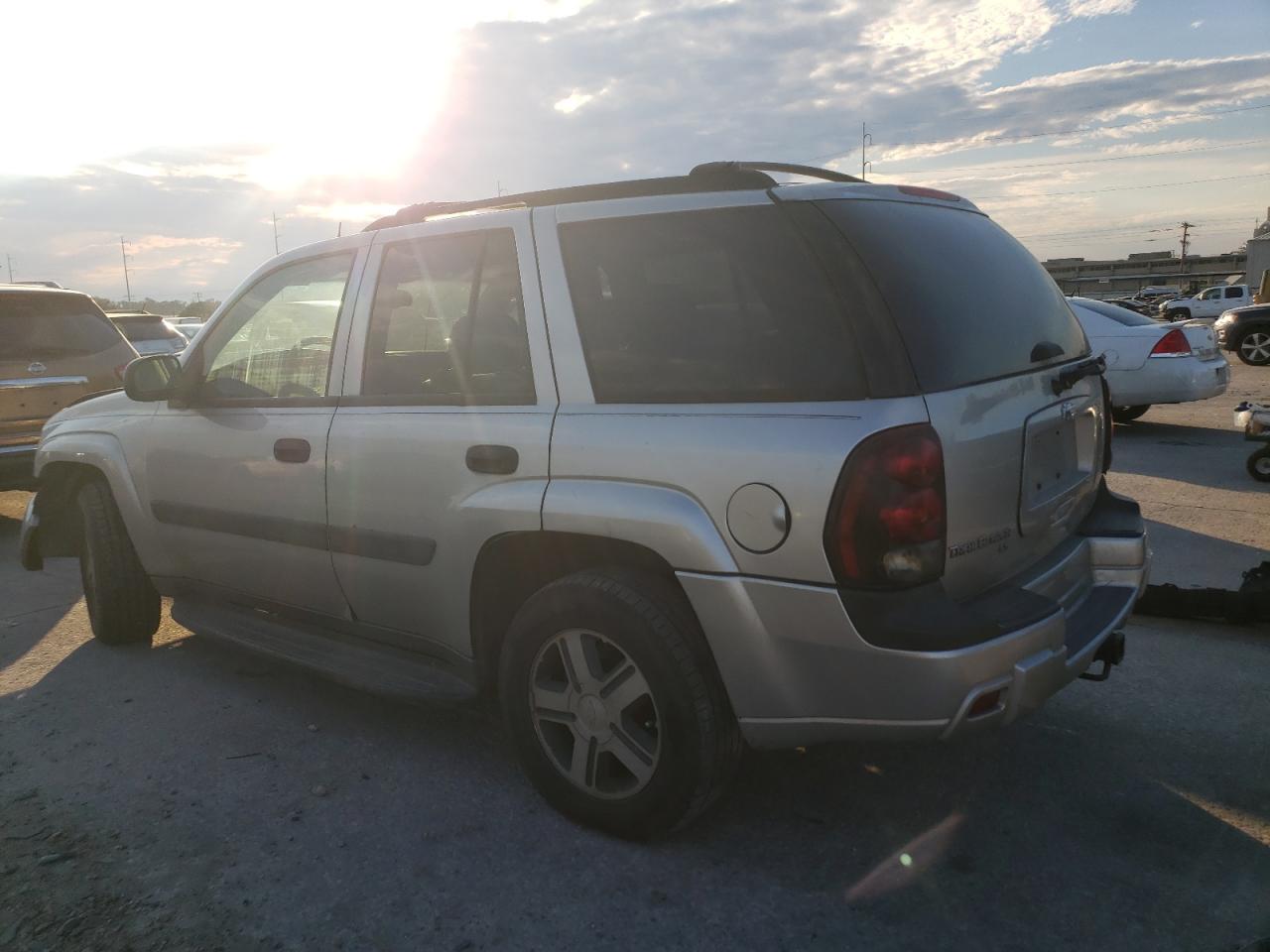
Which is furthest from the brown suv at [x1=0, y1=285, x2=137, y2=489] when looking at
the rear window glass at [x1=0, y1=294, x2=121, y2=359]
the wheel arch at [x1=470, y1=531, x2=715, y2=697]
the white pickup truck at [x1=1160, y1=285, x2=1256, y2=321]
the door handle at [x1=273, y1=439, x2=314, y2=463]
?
the white pickup truck at [x1=1160, y1=285, x2=1256, y2=321]

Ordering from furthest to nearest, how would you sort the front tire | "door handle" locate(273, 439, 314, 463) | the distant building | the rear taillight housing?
the distant building, the front tire, "door handle" locate(273, 439, 314, 463), the rear taillight housing

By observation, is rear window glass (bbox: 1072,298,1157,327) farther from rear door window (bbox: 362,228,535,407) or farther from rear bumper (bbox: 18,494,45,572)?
rear bumper (bbox: 18,494,45,572)

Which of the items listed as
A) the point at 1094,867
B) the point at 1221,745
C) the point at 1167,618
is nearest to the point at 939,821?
the point at 1094,867

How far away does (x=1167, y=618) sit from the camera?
15.0 ft

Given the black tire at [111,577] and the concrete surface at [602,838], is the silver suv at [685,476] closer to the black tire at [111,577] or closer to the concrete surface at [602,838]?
the concrete surface at [602,838]

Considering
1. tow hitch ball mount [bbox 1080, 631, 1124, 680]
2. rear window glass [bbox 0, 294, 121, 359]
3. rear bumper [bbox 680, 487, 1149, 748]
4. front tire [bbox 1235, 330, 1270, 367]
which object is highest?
rear window glass [bbox 0, 294, 121, 359]

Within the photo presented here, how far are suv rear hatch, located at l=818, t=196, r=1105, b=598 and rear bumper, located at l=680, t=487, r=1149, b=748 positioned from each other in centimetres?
22

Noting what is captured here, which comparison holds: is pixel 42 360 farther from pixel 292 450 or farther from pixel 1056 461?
pixel 1056 461

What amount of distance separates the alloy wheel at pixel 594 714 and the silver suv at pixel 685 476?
0.4 inches

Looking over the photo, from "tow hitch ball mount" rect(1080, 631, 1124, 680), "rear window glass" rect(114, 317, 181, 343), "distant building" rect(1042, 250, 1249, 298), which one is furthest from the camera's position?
"distant building" rect(1042, 250, 1249, 298)

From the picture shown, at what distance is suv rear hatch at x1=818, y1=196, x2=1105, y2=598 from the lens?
2.44 meters

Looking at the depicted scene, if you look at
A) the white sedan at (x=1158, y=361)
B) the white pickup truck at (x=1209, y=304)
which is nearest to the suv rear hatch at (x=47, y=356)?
the white sedan at (x=1158, y=361)

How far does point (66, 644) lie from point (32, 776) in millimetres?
1639

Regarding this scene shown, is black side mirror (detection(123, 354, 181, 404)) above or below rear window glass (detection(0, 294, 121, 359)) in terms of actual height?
below
